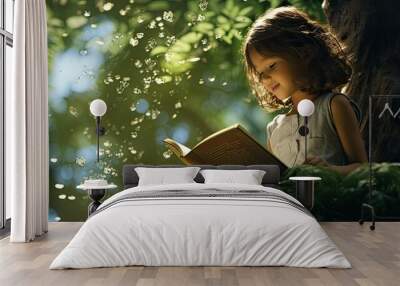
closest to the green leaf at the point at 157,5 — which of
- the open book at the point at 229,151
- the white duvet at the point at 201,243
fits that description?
the open book at the point at 229,151

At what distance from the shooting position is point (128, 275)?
4297 millimetres

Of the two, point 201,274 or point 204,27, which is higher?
point 204,27

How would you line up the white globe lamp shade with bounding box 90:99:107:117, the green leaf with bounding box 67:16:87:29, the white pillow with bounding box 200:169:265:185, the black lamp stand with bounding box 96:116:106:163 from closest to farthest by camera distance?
the white pillow with bounding box 200:169:265:185 → the white globe lamp shade with bounding box 90:99:107:117 → the black lamp stand with bounding box 96:116:106:163 → the green leaf with bounding box 67:16:87:29

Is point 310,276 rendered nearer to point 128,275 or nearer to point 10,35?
point 128,275

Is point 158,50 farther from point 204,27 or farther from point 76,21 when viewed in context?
point 76,21

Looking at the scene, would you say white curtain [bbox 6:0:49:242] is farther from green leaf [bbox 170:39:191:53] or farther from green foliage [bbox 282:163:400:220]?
green foliage [bbox 282:163:400:220]

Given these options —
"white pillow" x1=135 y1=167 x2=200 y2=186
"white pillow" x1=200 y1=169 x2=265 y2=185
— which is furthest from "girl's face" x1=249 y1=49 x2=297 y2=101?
"white pillow" x1=135 y1=167 x2=200 y2=186

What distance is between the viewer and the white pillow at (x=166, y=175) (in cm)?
666

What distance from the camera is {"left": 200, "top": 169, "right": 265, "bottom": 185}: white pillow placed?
6582 mm

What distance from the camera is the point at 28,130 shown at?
19.6ft

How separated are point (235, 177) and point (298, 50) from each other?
183 centimetres

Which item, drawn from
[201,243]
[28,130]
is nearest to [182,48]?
[28,130]

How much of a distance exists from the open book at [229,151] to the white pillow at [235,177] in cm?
43

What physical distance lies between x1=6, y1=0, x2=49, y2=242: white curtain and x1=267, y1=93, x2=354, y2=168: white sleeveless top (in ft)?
8.95
